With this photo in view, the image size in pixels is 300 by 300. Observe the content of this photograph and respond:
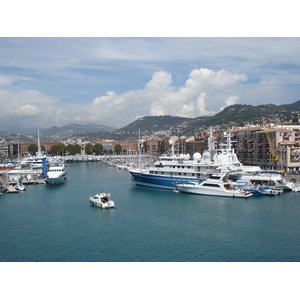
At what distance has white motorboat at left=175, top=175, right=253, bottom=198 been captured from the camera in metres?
15.2

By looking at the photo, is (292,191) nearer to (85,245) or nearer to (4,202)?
(85,245)

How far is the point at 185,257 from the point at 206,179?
9235 mm

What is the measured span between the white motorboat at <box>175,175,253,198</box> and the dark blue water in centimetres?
53

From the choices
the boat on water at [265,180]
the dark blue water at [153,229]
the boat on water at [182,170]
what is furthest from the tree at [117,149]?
the dark blue water at [153,229]

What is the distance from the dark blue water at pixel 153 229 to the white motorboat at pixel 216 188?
1.73 feet

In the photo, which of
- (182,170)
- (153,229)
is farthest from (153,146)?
(153,229)

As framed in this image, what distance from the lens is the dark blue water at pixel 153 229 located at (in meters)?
7.93

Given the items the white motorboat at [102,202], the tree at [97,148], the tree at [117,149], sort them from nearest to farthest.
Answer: the white motorboat at [102,202]
the tree at [97,148]
the tree at [117,149]

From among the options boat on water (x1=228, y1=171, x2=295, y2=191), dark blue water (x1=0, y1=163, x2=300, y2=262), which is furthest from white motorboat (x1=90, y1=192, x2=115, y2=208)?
boat on water (x1=228, y1=171, x2=295, y2=191)

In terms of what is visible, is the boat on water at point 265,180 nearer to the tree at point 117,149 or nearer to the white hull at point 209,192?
the white hull at point 209,192

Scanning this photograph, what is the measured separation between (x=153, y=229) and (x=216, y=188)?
6352 millimetres

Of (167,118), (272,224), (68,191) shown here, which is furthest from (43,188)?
(167,118)

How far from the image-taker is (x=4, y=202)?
14578 mm

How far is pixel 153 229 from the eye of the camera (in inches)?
395
